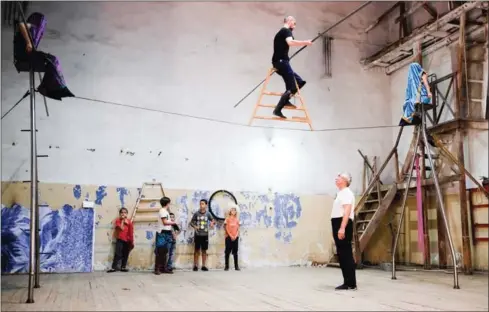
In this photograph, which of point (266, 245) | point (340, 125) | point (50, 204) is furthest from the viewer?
point (340, 125)

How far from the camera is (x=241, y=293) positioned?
16.8ft

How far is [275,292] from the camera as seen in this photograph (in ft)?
17.0

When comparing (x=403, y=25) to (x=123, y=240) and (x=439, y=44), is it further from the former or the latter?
(x=123, y=240)

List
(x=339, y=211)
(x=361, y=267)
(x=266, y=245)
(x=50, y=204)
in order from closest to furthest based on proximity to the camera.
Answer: (x=339, y=211)
(x=50, y=204)
(x=361, y=267)
(x=266, y=245)

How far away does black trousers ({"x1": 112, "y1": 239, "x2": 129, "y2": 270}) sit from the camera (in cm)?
791

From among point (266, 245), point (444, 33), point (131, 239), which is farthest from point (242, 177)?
point (444, 33)

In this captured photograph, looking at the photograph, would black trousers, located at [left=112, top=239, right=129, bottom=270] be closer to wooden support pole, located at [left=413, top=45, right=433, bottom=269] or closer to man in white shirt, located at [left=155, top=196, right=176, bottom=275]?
man in white shirt, located at [left=155, top=196, right=176, bottom=275]

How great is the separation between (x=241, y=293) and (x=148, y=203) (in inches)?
155

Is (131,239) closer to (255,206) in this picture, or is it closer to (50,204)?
(50,204)

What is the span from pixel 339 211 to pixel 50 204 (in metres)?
5.44

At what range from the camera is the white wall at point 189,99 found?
27.3 ft

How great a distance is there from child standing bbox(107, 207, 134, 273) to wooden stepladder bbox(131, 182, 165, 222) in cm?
33

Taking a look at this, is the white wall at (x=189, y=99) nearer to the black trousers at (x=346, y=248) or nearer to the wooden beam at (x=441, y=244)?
the wooden beam at (x=441, y=244)

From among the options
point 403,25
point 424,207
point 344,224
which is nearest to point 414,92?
point 344,224
